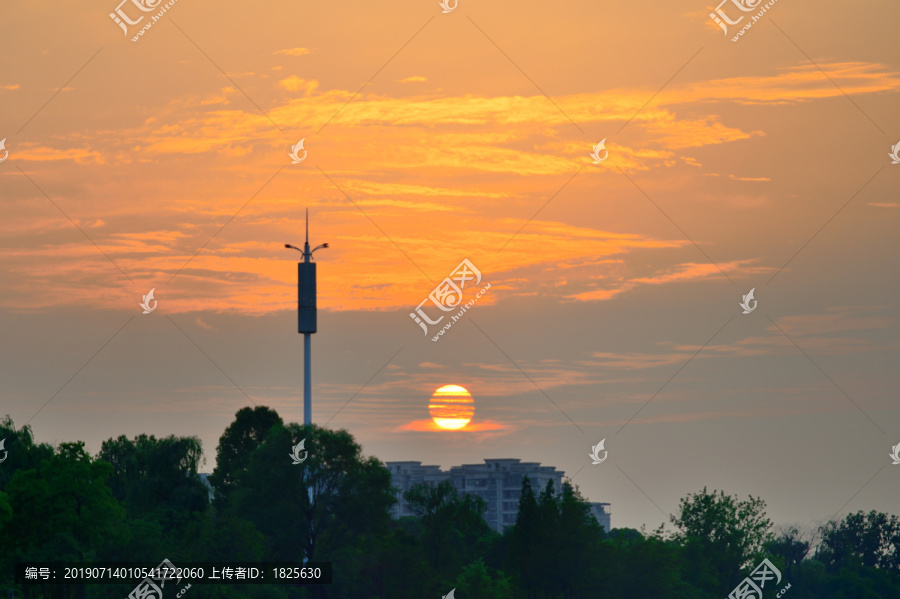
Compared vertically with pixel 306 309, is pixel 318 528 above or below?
below

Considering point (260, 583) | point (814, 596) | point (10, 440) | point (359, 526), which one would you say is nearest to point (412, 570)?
point (359, 526)

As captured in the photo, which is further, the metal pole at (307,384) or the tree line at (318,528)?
the metal pole at (307,384)

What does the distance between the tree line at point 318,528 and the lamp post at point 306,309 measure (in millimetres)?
10742

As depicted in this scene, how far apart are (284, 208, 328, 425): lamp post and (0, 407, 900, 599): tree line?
1074cm

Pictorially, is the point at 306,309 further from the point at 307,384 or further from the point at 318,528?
the point at 318,528

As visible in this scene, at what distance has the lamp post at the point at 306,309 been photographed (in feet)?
360

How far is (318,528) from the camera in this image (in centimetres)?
7006

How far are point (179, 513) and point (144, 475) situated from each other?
39.6 feet

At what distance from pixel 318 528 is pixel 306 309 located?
44590 mm

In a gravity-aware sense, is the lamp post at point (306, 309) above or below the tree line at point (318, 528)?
above

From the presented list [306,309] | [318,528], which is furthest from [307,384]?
[318,528]

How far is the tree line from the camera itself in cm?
6206

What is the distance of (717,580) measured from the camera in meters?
Result: 104

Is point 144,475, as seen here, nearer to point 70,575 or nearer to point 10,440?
point 10,440
